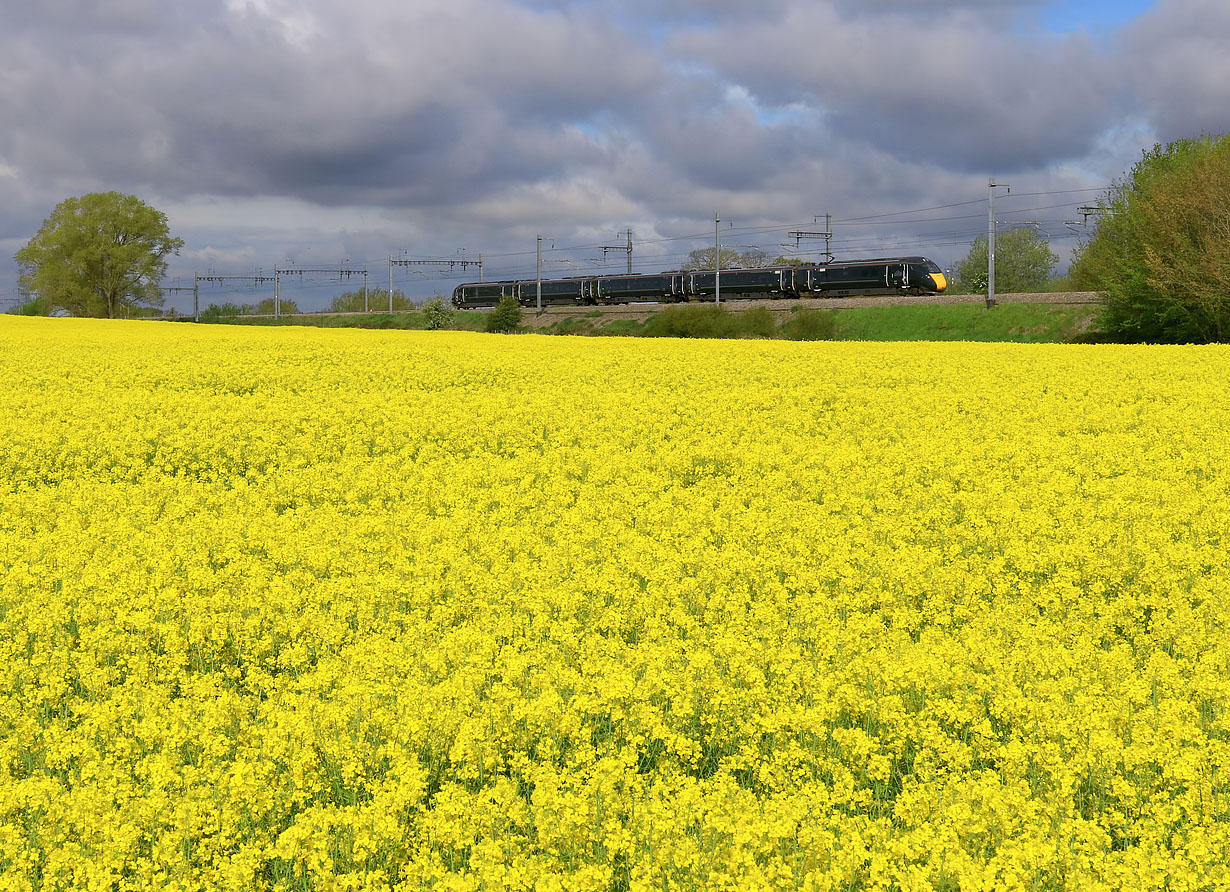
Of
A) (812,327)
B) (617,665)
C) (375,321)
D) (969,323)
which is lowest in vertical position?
(617,665)

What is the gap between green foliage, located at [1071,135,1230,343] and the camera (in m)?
45.2

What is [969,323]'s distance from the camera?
188 feet

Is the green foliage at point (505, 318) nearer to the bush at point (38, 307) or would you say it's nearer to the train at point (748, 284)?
the train at point (748, 284)

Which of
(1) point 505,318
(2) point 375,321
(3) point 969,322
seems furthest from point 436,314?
(3) point 969,322

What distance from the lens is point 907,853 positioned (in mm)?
3863

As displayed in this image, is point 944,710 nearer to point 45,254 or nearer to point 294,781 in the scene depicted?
point 294,781

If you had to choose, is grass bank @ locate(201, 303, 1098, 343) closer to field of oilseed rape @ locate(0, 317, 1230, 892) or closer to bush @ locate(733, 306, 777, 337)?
bush @ locate(733, 306, 777, 337)

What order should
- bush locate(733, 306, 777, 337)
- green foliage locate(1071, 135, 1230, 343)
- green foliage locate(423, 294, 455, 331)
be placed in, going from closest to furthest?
1. green foliage locate(1071, 135, 1230, 343)
2. bush locate(733, 306, 777, 337)
3. green foliage locate(423, 294, 455, 331)

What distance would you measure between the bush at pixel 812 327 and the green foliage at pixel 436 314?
1178 inches

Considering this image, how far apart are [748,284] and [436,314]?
26124 millimetres

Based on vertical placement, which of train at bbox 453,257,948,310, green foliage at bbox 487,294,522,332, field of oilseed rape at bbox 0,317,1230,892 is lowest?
field of oilseed rape at bbox 0,317,1230,892

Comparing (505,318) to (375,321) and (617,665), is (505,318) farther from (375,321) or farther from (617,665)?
(617,665)

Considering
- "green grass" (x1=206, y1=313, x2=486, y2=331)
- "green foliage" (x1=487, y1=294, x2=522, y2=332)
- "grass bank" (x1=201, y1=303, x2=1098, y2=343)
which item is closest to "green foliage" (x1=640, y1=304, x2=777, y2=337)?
→ "grass bank" (x1=201, y1=303, x2=1098, y2=343)

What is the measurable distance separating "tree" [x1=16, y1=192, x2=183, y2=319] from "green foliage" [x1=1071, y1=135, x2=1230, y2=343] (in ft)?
284
